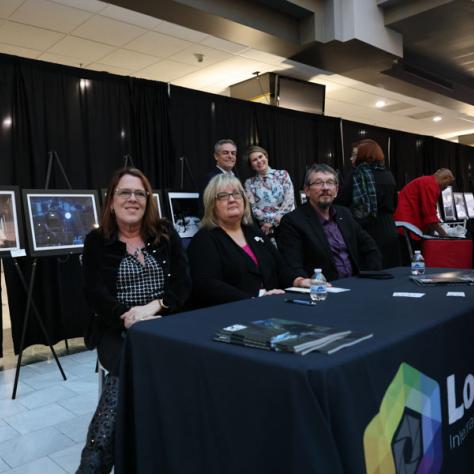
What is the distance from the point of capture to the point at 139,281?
6.68ft

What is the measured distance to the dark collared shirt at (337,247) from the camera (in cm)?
253

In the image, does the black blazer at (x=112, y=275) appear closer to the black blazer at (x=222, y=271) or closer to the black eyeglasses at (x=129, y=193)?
the black blazer at (x=222, y=271)

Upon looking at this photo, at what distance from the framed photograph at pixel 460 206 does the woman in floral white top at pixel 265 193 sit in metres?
6.29

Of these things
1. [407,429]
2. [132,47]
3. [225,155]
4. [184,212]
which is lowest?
[407,429]

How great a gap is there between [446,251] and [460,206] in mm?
5822

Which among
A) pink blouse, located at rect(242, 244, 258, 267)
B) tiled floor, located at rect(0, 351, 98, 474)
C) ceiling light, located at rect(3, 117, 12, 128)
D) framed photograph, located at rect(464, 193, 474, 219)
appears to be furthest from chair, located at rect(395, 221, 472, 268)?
framed photograph, located at rect(464, 193, 474, 219)

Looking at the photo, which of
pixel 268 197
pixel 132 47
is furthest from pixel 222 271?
pixel 132 47

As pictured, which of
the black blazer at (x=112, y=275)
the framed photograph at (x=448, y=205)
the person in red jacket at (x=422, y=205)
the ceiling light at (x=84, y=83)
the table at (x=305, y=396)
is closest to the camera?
the table at (x=305, y=396)

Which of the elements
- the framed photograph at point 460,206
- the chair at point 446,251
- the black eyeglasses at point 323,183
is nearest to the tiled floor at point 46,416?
the black eyeglasses at point 323,183

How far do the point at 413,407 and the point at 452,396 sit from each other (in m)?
0.28

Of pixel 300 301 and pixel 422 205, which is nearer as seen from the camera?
pixel 300 301

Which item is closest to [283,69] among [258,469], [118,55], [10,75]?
[118,55]

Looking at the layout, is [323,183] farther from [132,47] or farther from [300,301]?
[132,47]

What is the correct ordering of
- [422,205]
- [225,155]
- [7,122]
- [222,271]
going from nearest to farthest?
1. [222,271]
2. [7,122]
3. [225,155]
4. [422,205]
